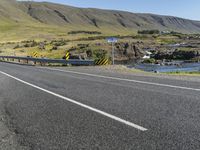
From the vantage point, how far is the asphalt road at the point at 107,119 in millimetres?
6242

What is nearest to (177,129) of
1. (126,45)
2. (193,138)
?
(193,138)

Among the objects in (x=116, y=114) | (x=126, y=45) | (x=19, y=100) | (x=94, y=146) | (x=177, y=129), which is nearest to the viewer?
(x=94, y=146)

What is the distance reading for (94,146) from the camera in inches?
241

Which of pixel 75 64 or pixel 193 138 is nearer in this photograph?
pixel 193 138

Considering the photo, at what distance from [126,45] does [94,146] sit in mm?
50708

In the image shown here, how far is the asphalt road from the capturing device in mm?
6242

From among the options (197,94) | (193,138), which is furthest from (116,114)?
(197,94)

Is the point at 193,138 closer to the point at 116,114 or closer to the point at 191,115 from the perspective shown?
the point at 191,115

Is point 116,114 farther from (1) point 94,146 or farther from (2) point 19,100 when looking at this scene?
(2) point 19,100

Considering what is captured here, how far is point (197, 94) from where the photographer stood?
11.1m

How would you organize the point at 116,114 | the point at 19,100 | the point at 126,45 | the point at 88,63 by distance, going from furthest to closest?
1. the point at 126,45
2. the point at 88,63
3. the point at 19,100
4. the point at 116,114

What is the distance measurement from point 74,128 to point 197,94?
5.17m

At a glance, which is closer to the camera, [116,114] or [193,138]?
[193,138]

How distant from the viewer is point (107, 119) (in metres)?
8.01
